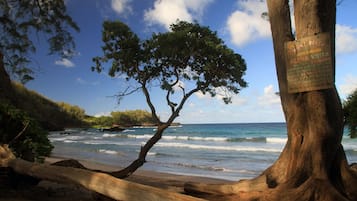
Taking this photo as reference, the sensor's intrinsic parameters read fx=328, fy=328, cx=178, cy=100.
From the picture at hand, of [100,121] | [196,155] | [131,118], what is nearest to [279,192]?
[196,155]

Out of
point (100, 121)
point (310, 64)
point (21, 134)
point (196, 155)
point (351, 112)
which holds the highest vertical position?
point (100, 121)

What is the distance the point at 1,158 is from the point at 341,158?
4863mm

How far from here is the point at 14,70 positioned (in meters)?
10.2

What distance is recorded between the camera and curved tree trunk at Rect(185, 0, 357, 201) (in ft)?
11.5

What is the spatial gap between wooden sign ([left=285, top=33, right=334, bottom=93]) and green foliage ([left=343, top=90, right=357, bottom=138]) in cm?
185

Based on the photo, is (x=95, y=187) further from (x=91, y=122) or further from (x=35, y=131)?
(x=91, y=122)

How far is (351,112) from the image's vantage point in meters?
5.05

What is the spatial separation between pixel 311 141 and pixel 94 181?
253 cm

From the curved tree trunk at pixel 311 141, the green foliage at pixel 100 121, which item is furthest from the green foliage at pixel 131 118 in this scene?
the curved tree trunk at pixel 311 141

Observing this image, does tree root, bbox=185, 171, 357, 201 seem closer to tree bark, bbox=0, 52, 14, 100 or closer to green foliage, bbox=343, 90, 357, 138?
green foliage, bbox=343, 90, 357, 138

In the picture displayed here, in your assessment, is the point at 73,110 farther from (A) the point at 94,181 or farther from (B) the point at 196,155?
(A) the point at 94,181

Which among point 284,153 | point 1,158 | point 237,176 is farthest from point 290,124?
point 237,176

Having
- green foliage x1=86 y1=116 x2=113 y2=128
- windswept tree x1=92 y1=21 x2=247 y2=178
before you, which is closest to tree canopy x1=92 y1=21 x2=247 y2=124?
windswept tree x1=92 y1=21 x2=247 y2=178

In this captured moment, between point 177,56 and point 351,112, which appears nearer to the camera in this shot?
point 351,112
